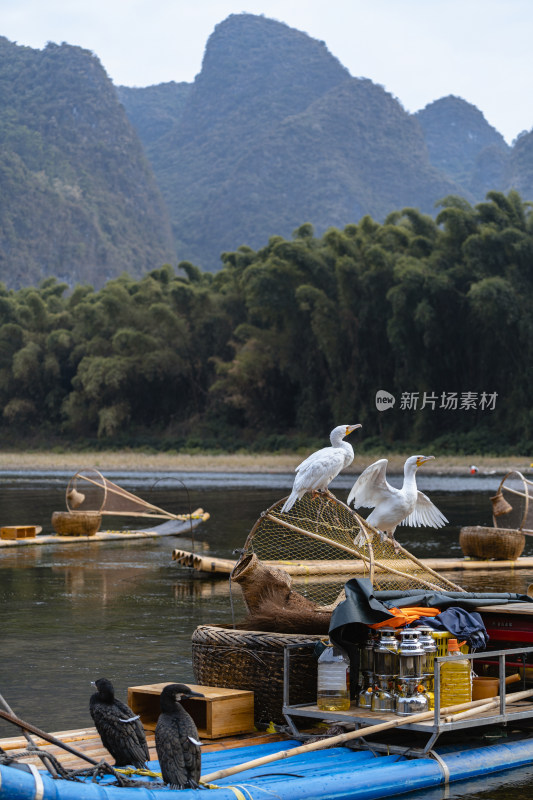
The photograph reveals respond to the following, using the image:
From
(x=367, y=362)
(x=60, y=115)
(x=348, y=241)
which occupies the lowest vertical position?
(x=367, y=362)

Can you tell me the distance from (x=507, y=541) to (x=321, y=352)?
102 feet

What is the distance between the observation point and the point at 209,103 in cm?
18588

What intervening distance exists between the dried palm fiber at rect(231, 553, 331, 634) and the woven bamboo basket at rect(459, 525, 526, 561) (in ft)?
27.7

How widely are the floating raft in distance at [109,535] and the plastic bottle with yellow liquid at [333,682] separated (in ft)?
39.3

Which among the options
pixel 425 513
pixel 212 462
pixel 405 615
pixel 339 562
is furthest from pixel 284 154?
pixel 405 615

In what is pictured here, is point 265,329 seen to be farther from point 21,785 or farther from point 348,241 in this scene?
point 21,785

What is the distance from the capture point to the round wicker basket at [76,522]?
58.8ft

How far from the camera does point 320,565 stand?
12984mm

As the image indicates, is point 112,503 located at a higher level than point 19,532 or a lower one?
higher

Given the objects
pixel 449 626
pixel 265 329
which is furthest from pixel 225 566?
pixel 265 329

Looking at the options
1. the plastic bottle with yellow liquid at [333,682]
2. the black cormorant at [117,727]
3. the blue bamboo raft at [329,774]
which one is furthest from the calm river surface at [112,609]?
the black cormorant at [117,727]

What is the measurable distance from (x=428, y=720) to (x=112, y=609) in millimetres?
6235

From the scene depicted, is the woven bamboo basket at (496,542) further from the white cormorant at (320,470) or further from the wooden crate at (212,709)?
the wooden crate at (212,709)

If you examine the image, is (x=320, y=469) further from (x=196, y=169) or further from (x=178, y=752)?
(x=196, y=169)
